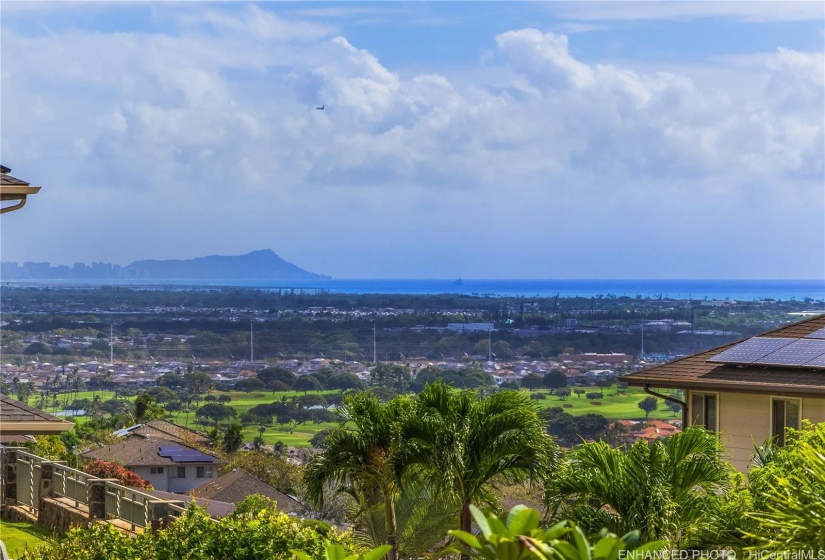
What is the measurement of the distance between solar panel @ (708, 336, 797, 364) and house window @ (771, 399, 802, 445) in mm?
1061

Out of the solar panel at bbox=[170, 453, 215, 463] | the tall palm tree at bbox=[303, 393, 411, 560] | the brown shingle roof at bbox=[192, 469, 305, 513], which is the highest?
the tall palm tree at bbox=[303, 393, 411, 560]

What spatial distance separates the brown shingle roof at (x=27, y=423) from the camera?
9.70 metres

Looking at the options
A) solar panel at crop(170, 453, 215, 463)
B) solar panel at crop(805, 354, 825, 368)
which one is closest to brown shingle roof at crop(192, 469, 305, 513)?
solar panel at crop(170, 453, 215, 463)

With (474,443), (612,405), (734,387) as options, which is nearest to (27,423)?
(474,443)

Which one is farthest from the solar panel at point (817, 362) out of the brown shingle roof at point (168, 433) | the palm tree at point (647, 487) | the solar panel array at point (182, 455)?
the brown shingle roof at point (168, 433)

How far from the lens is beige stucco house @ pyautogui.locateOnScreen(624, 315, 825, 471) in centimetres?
1551

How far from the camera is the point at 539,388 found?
97312 mm

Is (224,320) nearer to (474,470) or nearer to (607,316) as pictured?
(607,316)

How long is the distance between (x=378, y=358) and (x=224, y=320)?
22700mm

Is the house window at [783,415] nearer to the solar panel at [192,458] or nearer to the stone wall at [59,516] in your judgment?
the stone wall at [59,516]

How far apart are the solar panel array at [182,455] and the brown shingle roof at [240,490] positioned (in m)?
2.09

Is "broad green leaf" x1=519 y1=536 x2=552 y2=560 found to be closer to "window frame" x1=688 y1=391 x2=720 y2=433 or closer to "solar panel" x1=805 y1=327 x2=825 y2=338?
"window frame" x1=688 y1=391 x2=720 y2=433

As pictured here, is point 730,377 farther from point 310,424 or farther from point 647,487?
point 310,424

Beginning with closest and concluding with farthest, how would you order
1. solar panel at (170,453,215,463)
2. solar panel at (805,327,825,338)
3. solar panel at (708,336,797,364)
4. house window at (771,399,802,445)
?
house window at (771,399,802,445) → solar panel at (708,336,797,364) → solar panel at (805,327,825,338) → solar panel at (170,453,215,463)
